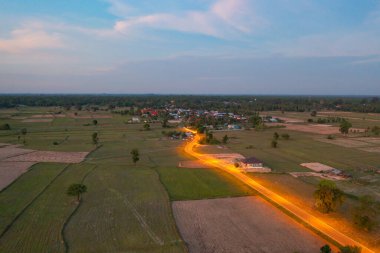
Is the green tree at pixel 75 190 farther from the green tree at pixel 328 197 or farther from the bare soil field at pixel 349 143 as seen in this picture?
the bare soil field at pixel 349 143

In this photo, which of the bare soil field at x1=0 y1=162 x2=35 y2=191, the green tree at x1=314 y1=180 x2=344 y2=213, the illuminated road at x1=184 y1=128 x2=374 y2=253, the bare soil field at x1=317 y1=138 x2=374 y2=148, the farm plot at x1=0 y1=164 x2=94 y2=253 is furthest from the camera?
the bare soil field at x1=317 y1=138 x2=374 y2=148

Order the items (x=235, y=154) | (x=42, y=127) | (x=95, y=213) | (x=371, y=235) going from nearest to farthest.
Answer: (x=371, y=235), (x=95, y=213), (x=235, y=154), (x=42, y=127)

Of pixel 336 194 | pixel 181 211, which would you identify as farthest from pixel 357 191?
pixel 181 211

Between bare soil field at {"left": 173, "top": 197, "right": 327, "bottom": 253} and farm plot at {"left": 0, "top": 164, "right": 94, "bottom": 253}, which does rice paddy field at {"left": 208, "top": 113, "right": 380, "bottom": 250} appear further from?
farm plot at {"left": 0, "top": 164, "right": 94, "bottom": 253}

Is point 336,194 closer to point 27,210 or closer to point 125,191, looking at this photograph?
point 125,191

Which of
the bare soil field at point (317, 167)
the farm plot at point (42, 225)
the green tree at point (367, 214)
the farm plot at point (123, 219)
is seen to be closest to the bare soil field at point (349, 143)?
the bare soil field at point (317, 167)

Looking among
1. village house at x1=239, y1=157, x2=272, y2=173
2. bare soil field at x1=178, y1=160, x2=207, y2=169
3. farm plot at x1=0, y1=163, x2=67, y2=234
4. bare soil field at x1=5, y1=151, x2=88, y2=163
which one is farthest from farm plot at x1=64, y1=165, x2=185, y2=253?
village house at x1=239, y1=157, x2=272, y2=173
